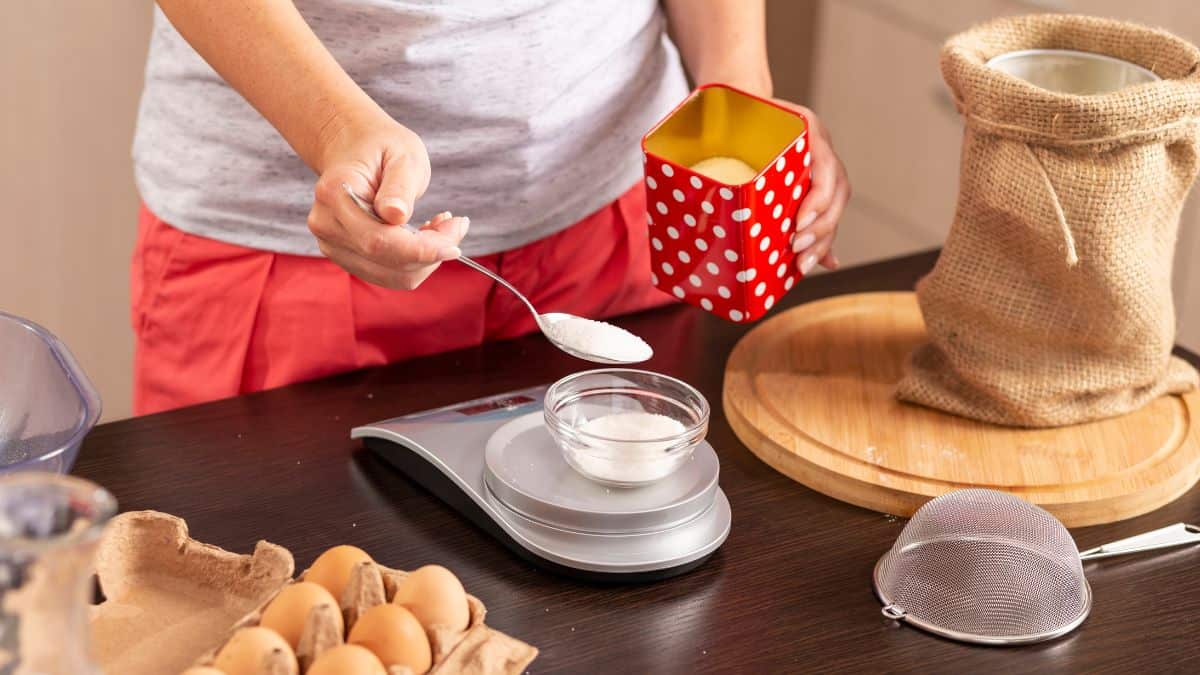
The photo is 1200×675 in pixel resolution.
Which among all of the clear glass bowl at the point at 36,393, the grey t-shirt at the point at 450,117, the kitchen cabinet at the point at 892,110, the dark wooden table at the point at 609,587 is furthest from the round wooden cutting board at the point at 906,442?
the kitchen cabinet at the point at 892,110

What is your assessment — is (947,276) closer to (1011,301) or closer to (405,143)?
(1011,301)

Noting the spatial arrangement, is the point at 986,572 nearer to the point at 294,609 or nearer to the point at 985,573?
the point at 985,573

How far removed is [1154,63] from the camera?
1.05m

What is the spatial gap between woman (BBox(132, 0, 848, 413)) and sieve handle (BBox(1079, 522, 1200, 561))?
311 mm

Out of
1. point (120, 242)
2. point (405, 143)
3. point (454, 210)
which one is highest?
point (405, 143)

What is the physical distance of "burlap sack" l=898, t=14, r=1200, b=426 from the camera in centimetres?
96

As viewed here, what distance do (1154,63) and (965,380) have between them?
0.94ft

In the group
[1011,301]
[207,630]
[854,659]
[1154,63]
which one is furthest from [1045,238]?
[207,630]

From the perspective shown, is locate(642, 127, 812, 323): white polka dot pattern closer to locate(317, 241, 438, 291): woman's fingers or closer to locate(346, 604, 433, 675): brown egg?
locate(317, 241, 438, 291): woman's fingers

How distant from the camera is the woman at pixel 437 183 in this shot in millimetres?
1156

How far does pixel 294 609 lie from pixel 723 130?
563 mm

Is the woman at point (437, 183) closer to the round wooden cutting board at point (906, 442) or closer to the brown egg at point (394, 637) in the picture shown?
the round wooden cutting board at point (906, 442)

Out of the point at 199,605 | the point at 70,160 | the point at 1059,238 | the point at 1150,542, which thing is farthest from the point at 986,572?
the point at 70,160

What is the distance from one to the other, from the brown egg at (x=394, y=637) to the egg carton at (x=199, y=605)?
10 mm
